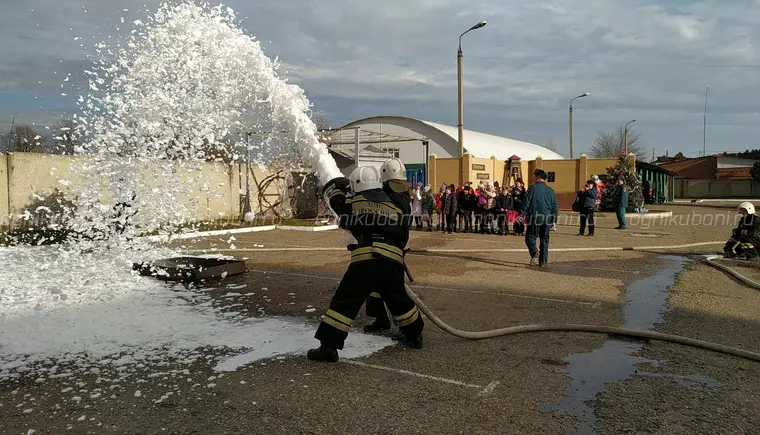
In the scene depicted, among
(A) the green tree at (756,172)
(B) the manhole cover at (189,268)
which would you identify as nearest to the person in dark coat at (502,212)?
(B) the manhole cover at (189,268)

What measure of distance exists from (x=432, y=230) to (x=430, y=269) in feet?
27.1

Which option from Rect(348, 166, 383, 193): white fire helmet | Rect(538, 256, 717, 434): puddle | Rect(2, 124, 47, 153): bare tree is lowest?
Rect(538, 256, 717, 434): puddle

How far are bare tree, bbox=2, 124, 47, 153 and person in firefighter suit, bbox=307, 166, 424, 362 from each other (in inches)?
512

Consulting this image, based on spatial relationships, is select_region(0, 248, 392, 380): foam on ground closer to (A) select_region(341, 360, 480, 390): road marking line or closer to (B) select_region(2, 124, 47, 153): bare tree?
(A) select_region(341, 360, 480, 390): road marking line

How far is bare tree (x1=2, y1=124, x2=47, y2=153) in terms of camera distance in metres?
15.8

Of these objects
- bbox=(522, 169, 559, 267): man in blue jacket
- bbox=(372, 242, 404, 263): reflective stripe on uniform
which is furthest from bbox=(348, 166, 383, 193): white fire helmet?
bbox=(522, 169, 559, 267): man in blue jacket

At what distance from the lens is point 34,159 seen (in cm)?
1472

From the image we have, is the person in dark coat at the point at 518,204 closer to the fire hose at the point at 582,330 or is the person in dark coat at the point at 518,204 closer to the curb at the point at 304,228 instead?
the curb at the point at 304,228

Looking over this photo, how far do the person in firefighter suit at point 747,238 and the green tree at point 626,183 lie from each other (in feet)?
52.6

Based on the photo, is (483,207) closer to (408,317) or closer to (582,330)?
(582,330)

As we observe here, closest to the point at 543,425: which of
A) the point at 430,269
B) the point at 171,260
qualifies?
the point at 430,269

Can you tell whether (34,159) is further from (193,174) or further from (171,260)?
(171,260)

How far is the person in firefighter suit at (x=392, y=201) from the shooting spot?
5.46 m

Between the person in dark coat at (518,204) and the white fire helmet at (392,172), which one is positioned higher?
the white fire helmet at (392,172)
